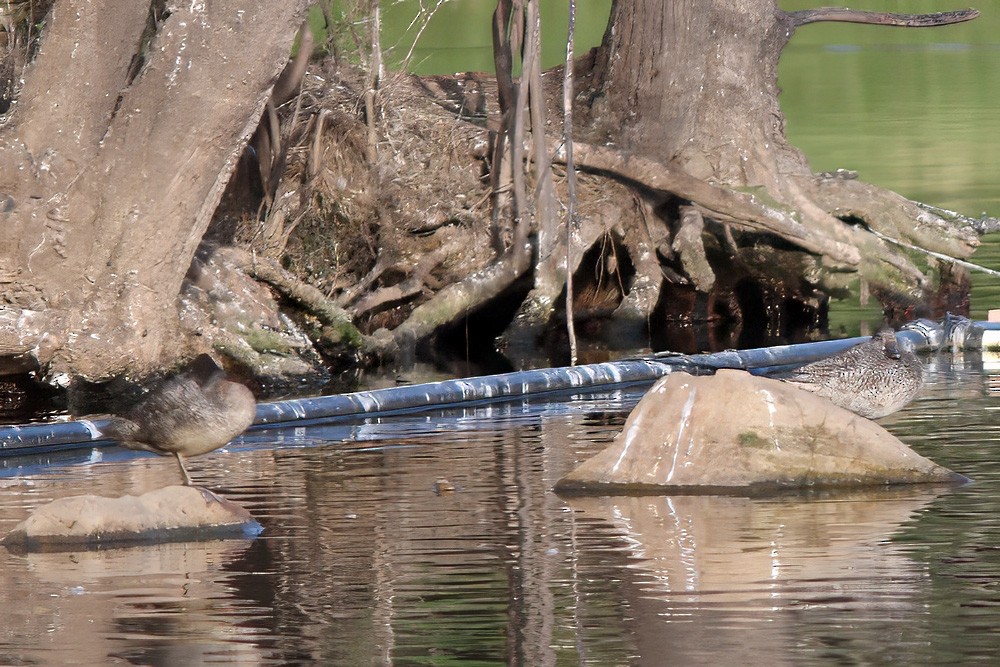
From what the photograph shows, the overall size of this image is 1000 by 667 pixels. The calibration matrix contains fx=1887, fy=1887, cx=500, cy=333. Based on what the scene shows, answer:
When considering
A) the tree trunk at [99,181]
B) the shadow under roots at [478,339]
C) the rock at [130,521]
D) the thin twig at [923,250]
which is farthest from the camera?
the thin twig at [923,250]

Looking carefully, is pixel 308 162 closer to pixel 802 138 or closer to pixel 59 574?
pixel 59 574

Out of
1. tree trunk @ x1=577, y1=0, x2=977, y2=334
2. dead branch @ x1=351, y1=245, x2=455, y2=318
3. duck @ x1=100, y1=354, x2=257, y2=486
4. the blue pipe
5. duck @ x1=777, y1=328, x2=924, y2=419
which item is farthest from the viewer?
tree trunk @ x1=577, y1=0, x2=977, y2=334

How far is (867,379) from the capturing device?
1073 cm

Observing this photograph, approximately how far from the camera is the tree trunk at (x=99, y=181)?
14.0m

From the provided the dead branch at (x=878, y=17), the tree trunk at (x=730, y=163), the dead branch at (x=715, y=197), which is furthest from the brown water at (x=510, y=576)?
the dead branch at (x=878, y=17)

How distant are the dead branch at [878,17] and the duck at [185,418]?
1074 cm

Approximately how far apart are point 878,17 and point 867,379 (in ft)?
29.9

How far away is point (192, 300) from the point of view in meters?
15.9

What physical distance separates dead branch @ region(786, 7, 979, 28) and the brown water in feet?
28.4

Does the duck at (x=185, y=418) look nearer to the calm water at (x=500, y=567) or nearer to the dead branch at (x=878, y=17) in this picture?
the calm water at (x=500, y=567)

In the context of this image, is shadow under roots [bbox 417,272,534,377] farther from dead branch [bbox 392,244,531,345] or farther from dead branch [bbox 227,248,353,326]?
dead branch [bbox 227,248,353,326]

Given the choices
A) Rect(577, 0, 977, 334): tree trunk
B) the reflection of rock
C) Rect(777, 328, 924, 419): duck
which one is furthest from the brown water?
Rect(577, 0, 977, 334): tree trunk

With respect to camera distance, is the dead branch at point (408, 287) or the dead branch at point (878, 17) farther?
the dead branch at point (878, 17)

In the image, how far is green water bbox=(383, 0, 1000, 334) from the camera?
27297 millimetres
